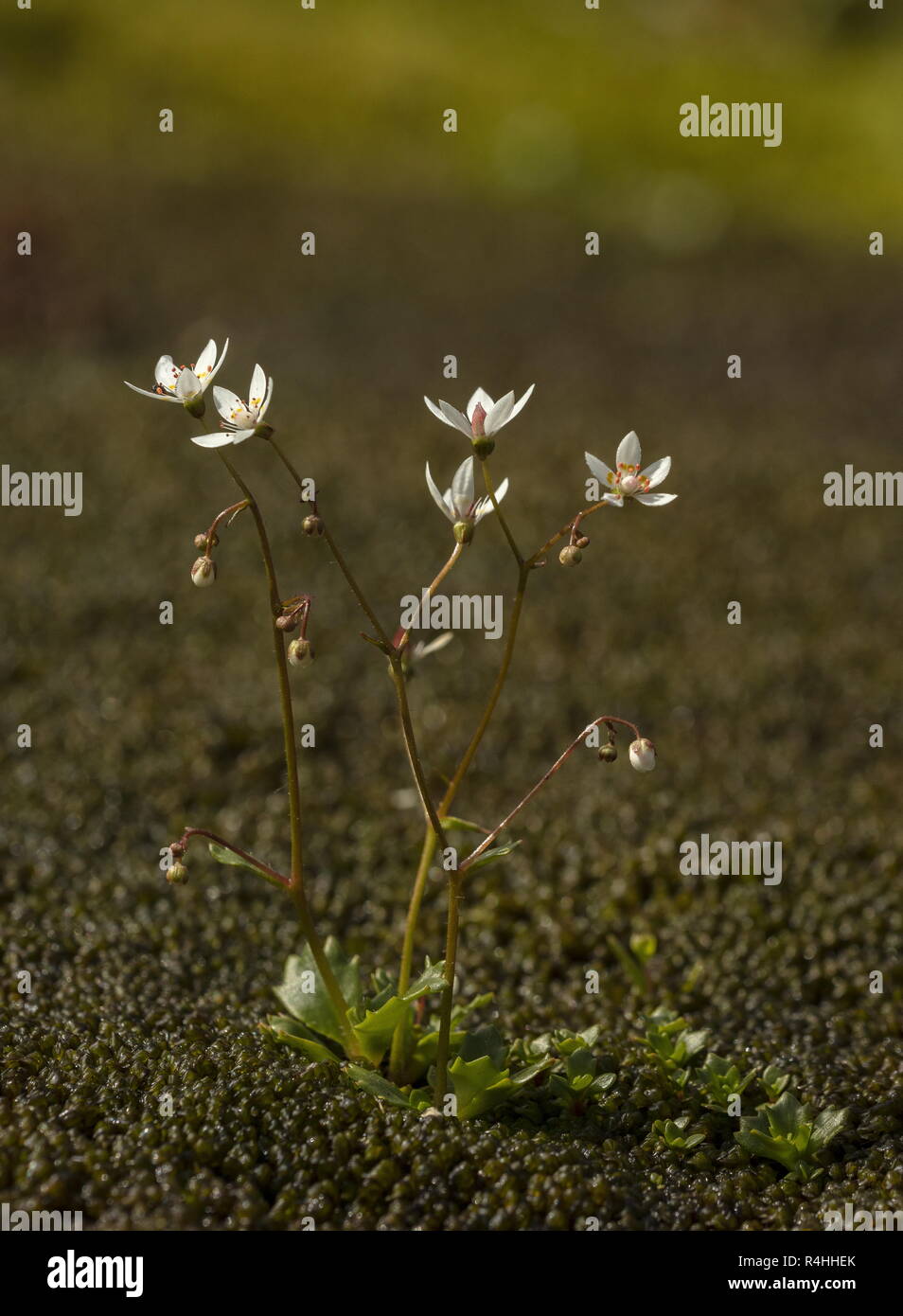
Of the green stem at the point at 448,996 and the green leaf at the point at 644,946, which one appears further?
the green leaf at the point at 644,946

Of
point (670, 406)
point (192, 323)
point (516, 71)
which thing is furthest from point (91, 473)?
point (516, 71)

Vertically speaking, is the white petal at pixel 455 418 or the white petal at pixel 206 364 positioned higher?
the white petal at pixel 206 364

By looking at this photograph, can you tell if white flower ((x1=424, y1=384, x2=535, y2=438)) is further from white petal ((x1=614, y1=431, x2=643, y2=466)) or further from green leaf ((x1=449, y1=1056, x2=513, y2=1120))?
green leaf ((x1=449, y1=1056, x2=513, y2=1120))

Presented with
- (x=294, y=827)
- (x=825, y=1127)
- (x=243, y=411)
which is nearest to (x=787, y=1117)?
(x=825, y=1127)

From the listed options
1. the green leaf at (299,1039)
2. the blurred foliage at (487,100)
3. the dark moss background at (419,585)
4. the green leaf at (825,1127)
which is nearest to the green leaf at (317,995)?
the green leaf at (299,1039)

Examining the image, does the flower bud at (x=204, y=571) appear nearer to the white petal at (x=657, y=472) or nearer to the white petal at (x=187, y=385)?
the white petal at (x=187, y=385)

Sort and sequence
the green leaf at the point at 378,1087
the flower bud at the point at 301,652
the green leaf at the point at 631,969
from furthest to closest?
the green leaf at the point at 631,969
the green leaf at the point at 378,1087
the flower bud at the point at 301,652

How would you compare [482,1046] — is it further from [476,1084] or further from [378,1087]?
[378,1087]
